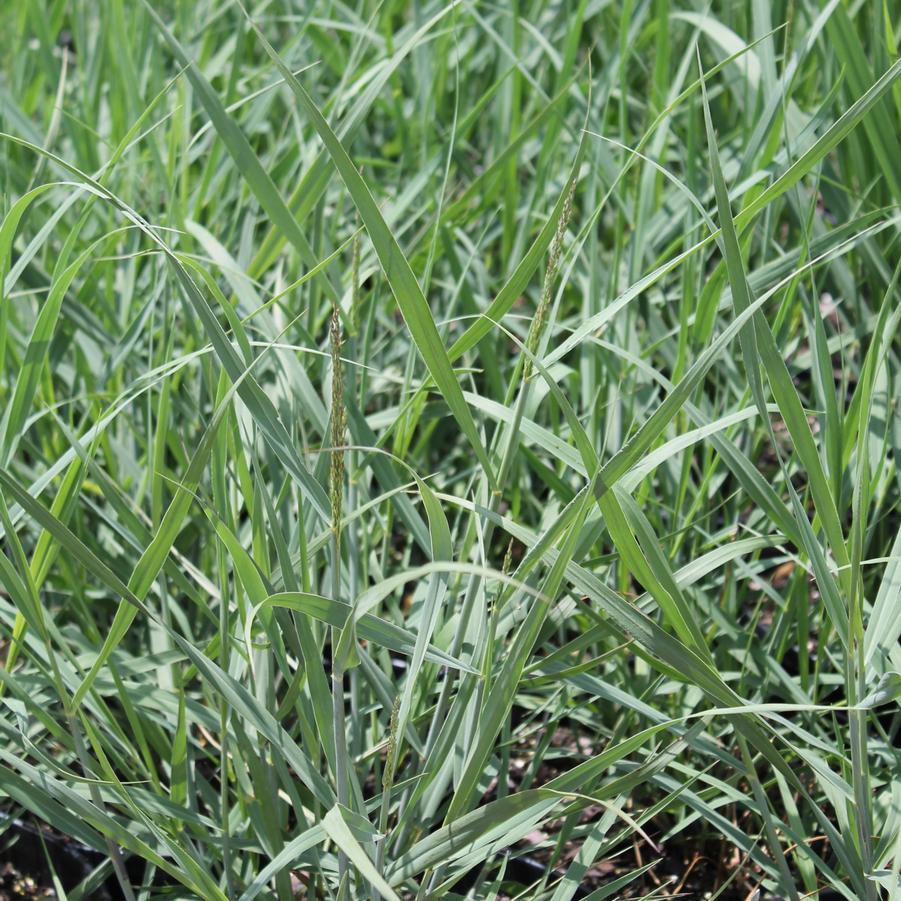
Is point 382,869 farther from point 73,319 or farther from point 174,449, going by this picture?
point 73,319

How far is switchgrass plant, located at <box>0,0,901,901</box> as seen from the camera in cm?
76

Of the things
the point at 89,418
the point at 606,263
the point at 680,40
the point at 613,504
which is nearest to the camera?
the point at 613,504

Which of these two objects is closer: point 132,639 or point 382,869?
point 382,869

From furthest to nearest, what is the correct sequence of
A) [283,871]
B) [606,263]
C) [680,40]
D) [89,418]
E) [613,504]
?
[680,40] < [606,263] < [89,418] < [283,871] < [613,504]

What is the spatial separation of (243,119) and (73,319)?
0.47 m

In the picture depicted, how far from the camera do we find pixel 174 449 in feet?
4.02

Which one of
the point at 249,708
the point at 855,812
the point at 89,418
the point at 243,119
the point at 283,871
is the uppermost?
the point at 243,119

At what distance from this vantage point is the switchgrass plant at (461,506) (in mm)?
759

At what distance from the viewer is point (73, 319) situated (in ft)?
4.25

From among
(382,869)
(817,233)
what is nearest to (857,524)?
(382,869)


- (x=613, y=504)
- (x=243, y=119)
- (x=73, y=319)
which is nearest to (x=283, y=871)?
(x=613, y=504)

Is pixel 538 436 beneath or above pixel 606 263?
above

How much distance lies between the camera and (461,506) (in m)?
0.87

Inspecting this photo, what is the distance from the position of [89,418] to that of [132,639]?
252 mm
